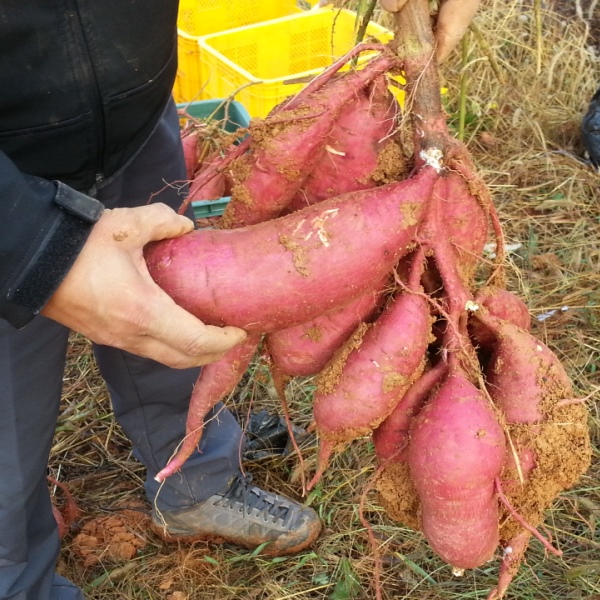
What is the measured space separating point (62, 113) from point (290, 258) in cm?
43

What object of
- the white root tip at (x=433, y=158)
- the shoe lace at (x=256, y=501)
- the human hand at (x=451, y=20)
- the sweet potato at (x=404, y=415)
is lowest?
the shoe lace at (x=256, y=501)

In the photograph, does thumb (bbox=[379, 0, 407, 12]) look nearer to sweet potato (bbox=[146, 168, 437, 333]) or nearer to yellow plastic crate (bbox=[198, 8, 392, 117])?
sweet potato (bbox=[146, 168, 437, 333])

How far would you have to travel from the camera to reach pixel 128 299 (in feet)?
3.35

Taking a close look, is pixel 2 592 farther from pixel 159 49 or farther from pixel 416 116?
pixel 416 116

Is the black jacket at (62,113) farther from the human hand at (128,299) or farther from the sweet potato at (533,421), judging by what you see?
the sweet potato at (533,421)

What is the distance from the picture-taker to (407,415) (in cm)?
130

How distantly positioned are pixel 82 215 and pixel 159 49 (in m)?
0.41

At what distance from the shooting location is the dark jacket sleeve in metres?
0.98

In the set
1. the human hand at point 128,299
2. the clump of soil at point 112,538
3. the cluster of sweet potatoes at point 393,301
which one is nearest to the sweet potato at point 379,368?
A: the cluster of sweet potatoes at point 393,301

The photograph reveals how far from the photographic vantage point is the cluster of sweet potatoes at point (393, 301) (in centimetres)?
117

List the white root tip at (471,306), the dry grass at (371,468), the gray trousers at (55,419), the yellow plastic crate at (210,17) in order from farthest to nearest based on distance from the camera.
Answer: the yellow plastic crate at (210,17)
the dry grass at (371,468)
the gray trousers at (55,419)
the white root tip at (471,306)

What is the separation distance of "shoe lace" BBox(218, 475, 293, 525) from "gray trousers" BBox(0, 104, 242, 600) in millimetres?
47

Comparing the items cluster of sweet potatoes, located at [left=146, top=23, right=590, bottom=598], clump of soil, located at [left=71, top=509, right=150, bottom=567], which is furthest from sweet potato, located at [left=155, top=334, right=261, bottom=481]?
clump of soil, located at [left=71, top=509, right=150, bottom=567]

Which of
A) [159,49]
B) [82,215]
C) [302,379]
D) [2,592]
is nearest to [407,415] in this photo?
[82,215]
